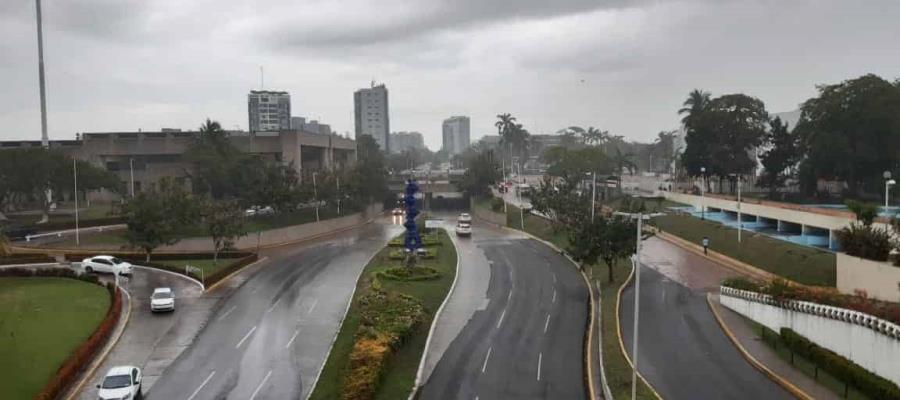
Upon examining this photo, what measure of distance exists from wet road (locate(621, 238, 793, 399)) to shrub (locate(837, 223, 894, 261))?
7977mm

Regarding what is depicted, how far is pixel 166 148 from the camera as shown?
10444cm

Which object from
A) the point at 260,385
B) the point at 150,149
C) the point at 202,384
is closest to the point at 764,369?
the point at 260,385

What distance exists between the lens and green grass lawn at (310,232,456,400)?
95.5 ft

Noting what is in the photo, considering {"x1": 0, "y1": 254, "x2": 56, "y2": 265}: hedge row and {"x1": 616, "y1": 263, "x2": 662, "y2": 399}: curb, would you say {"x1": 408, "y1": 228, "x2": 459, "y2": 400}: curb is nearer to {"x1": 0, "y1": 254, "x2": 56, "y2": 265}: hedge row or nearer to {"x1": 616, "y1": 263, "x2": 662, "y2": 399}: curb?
{"x1": 616, "y1": 263, "x2": 662, "y2": 399}: curb

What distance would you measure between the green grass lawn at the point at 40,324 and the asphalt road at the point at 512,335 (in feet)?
50.2

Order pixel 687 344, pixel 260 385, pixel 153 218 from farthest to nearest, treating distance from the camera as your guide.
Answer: pixel 153 218, pixel 687 344, pixel 260 385

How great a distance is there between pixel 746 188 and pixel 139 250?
87.3 metres

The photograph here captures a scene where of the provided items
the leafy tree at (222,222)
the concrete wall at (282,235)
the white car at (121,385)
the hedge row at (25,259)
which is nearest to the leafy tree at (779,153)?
the concrete wall at (282,235)

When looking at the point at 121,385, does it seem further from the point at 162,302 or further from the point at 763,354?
the point at 763,354

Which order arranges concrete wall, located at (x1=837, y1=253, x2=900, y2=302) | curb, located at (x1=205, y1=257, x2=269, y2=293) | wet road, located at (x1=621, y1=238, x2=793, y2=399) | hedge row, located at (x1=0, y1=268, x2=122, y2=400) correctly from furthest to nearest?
curb, located at (x1=205, y1=257, x2=269, y2=293) → concrete wall, located at (x1=837, y1=253, x2=900, y2=302) → wet road, located at (x1=621, y1=238, x2=793, y2=399) → hedge row, located at (x1=0, y1=268, x2=122, y2=400)

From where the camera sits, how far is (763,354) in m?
33.6

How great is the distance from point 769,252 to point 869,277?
55.6ft

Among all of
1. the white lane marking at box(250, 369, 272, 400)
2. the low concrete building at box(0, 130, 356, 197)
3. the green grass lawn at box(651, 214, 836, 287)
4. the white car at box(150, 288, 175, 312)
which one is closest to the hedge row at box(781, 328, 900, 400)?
the green grass lawn at box(651, 214, 836, 287)

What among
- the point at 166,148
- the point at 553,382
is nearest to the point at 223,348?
the point at 553,382
